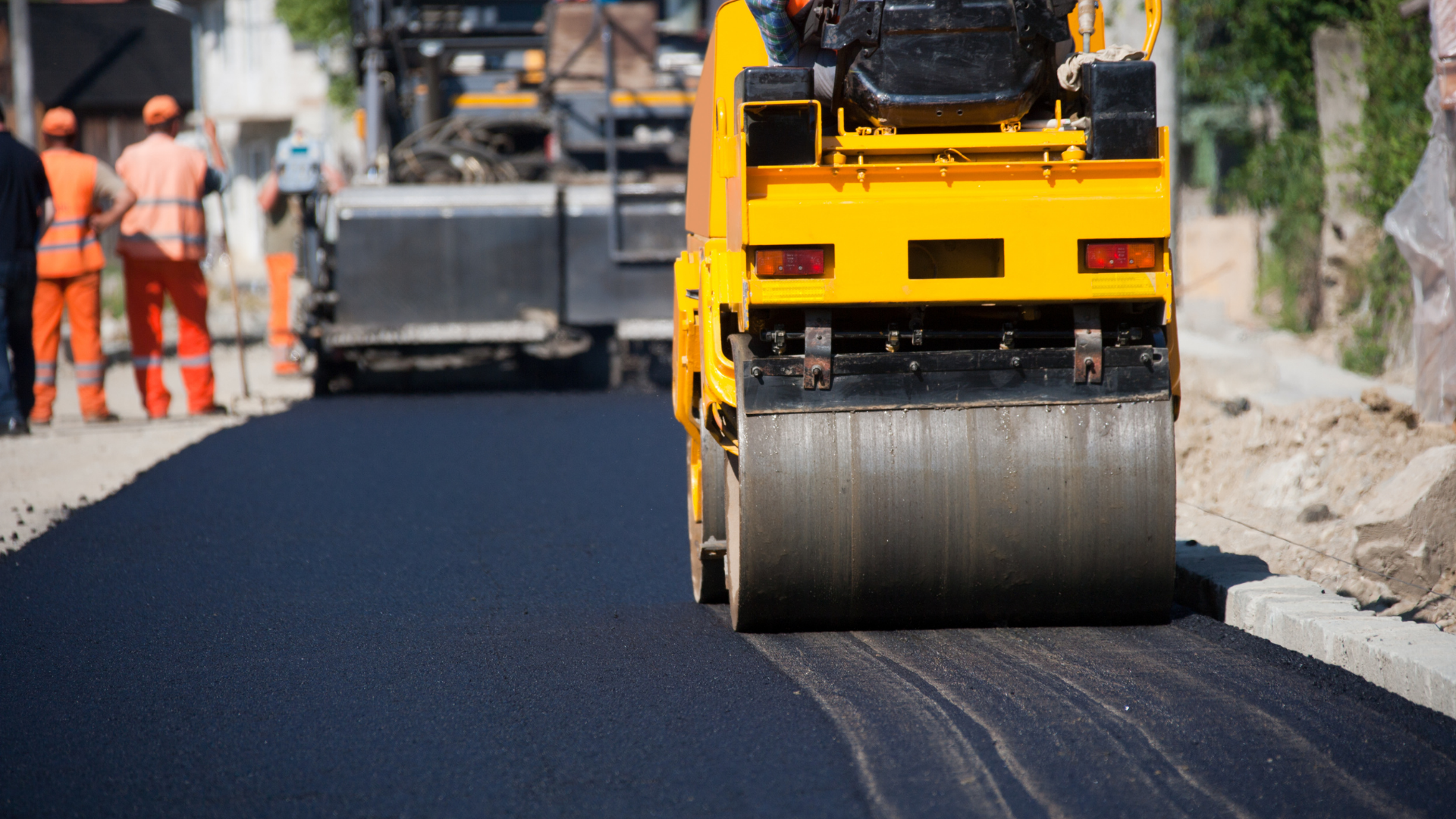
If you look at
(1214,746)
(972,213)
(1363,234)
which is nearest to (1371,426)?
(972,213)

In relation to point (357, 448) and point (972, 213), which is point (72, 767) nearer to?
point (972, 213)

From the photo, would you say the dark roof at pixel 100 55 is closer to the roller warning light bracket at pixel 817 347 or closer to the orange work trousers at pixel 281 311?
the orange work trousers at pixel 281 311

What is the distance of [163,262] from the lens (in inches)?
375

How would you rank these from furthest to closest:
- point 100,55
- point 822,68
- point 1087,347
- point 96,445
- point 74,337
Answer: point 100,55 < point 74,337 < point 96,445 < point 822,68 < point 1087,347

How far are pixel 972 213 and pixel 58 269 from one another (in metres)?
7.21

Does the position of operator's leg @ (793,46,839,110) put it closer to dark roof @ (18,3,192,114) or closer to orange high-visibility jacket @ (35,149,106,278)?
orange high-visibility jacket @ (35,149,106,278)

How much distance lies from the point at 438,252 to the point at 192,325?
1580 millimetres

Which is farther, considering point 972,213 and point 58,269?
point 58,269

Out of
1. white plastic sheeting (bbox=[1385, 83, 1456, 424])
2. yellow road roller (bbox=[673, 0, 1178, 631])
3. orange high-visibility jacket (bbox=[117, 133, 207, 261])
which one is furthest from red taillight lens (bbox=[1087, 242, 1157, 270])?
orange high-visibility jacket (bbox=[117, 133, 207, 261])

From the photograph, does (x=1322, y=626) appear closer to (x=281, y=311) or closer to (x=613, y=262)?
(x=613, y=262)

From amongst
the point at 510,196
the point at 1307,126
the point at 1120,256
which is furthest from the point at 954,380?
the point at 1307,126

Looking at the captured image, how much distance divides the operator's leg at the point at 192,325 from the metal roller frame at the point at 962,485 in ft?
21.6

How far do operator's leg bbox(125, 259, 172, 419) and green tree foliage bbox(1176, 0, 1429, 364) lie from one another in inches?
282

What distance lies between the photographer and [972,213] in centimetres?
379
